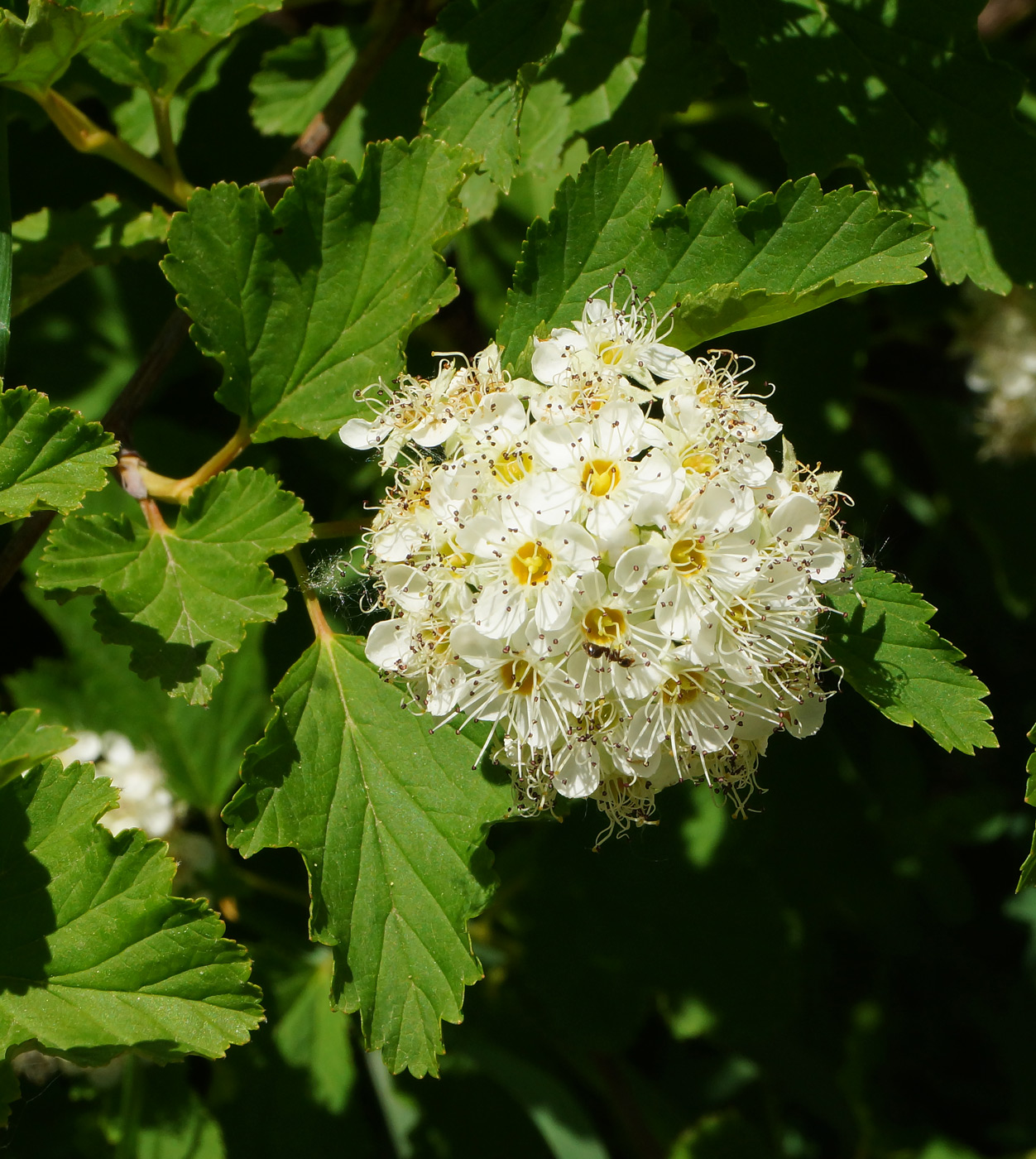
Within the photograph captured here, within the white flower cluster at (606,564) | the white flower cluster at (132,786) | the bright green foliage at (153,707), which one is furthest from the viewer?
the bright green foliage at (153,707)

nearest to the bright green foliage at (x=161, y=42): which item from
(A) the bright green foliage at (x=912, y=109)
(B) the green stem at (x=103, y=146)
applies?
(B) the green stem at (x=103, y=146)

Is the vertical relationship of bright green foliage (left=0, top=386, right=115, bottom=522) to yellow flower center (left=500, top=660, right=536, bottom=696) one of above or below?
above

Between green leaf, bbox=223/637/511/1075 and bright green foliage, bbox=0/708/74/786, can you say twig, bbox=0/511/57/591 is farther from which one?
green leaf, bbox=223/637/511/1075

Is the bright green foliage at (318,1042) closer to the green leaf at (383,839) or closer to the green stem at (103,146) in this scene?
the green leaf at (383,839)

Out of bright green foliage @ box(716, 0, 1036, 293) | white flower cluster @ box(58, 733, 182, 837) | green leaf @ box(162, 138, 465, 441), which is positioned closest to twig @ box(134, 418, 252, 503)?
green leaf @ box(162, 138, 465, 441)

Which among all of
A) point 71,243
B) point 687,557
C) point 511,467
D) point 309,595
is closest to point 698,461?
point 687,557
